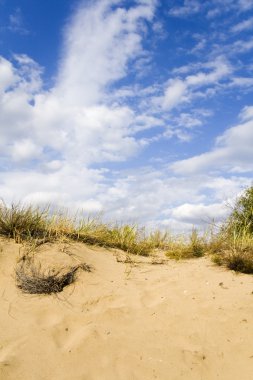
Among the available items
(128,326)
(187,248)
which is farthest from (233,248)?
(128,326)

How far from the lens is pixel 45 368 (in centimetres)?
407

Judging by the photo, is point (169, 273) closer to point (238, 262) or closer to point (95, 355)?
point (238, 262)

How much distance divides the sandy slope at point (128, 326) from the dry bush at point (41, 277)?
0.39 feet

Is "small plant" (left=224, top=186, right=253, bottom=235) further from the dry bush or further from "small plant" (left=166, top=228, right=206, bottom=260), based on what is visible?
the dry bush

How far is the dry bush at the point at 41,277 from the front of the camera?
5555 mm

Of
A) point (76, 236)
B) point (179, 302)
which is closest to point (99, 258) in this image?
point (76, 236)

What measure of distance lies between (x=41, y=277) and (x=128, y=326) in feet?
5.35

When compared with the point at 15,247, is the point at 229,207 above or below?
above

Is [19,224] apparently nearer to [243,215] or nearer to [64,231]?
[64,231]

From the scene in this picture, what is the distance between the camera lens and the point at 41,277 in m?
5.74

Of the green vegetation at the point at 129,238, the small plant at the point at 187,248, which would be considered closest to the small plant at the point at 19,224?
the green vegetation at the point at 129,238

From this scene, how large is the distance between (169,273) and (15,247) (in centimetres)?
259

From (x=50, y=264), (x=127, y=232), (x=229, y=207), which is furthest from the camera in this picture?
(x=229, y=207)

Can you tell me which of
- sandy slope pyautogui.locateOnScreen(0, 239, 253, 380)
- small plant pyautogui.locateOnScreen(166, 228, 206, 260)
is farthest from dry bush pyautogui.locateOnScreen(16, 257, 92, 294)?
small plant pyautogui.locateOnScreen(166, 228, 206, 260)
